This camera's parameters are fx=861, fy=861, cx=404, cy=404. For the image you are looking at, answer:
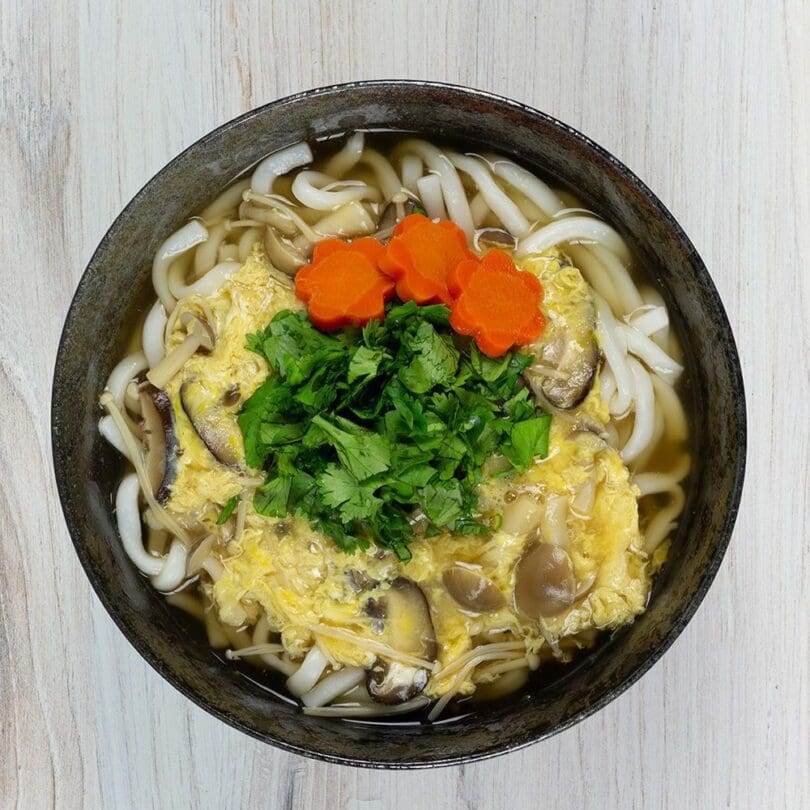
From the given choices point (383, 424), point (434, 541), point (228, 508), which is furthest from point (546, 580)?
point (228, 508)

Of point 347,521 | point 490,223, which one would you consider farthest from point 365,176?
point 347,521

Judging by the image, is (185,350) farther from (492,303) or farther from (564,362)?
(564,362)

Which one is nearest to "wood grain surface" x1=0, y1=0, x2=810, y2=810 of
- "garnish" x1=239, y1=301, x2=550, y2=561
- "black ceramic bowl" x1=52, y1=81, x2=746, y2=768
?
"black ceramic bowl" x1=52, y1=81, x2=746, y2=768

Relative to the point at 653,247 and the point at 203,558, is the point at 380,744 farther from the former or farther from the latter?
the point at 653,247

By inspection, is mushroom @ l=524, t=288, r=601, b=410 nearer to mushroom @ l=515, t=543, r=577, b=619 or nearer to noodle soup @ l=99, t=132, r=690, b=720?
noodle soup @ l=99, t=132, r=690, b=720

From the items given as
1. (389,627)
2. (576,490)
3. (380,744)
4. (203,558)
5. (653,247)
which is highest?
(653,247)

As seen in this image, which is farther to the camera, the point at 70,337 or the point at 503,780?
the point at 503,780
